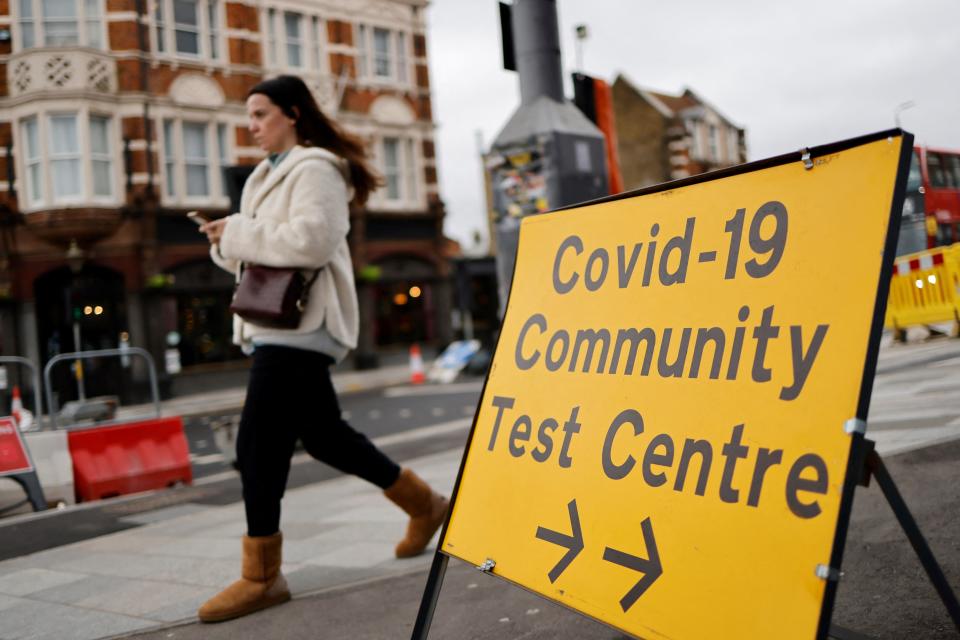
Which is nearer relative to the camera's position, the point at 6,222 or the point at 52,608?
the point at 52,608

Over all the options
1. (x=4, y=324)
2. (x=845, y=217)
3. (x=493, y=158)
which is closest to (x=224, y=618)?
(x=845, y=217)

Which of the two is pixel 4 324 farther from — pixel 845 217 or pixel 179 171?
pixel 845 217

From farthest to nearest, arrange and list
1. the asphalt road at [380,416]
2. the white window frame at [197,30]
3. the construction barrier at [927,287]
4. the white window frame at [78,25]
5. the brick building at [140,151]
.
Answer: the white window frame at [197,30] < the brick building at [140,151] < the white window frame at [78,25] < the asphalt road at [380,416] < the construction barrier at [927,287]

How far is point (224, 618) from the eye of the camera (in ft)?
9.95

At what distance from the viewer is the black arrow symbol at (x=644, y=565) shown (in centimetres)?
182

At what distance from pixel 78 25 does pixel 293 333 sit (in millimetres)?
18241

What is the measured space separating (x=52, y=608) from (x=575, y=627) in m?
2.20

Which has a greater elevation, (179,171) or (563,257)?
(179,171)

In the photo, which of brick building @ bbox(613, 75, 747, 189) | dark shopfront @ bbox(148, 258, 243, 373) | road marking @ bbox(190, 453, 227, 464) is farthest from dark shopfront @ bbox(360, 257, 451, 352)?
road marking @ bbox(190, 453, 227, 464)

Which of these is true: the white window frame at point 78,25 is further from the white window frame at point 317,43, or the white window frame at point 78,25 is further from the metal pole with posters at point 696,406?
the metal pole with posters at point 696,406

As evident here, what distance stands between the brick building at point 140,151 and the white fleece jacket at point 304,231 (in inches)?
563

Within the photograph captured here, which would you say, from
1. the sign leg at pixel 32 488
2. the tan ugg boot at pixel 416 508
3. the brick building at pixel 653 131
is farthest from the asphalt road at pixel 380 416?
the brick building at pixel 653 131

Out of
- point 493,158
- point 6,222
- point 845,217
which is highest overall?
point 6,222

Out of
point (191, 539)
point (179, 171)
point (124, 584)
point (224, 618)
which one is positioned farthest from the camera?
point (179, 171)
